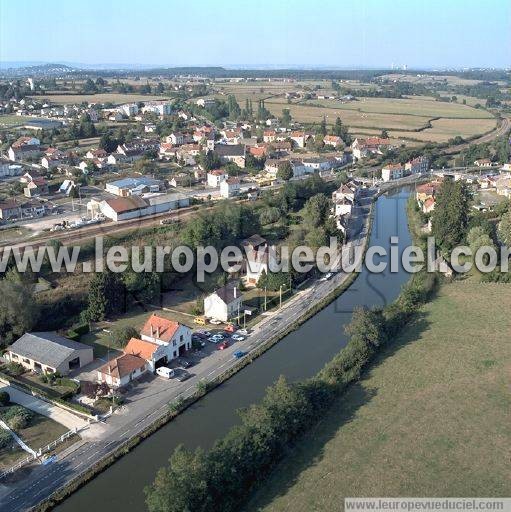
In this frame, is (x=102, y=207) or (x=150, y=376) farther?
(x=102, y=207)

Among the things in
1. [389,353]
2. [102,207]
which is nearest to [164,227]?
[102,207]

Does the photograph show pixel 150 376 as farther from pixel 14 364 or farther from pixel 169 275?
pixel 169 275

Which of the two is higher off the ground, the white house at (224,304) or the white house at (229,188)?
the white house at (229,188)

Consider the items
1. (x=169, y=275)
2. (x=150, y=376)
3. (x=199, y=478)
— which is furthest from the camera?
(x=169, y=275)

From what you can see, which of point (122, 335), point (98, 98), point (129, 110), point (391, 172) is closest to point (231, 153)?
point (391, 172)

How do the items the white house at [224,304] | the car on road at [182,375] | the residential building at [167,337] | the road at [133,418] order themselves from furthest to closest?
the white house at [224,304]
the residential building at [167,337]
the car on road at [182,375]
the road at [133,418]

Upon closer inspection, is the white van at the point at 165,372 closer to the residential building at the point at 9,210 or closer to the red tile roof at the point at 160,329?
the red tile roof at the point at 160,329

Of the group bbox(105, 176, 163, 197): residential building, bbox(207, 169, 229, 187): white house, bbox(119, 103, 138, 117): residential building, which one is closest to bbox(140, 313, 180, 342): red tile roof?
bbox(105, 176, 163, 197): residential building

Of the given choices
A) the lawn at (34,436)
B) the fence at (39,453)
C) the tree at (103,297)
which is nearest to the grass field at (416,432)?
the fence at (39,453)
